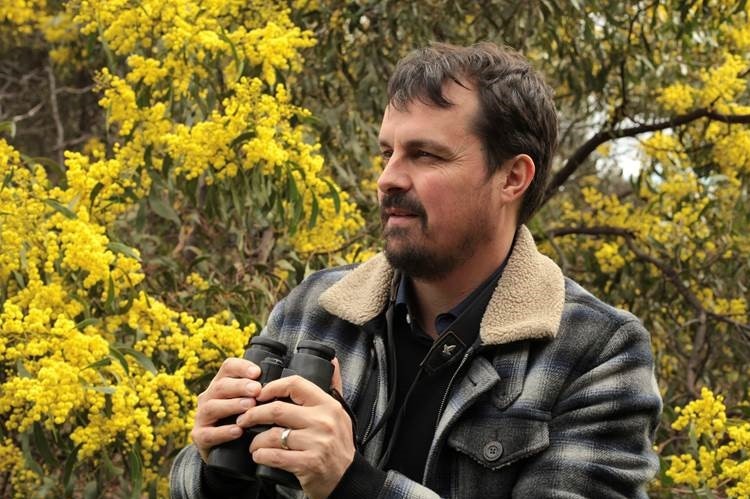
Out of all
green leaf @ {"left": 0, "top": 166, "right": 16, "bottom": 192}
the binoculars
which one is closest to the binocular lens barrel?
the binoculars

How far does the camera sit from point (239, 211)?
416cm

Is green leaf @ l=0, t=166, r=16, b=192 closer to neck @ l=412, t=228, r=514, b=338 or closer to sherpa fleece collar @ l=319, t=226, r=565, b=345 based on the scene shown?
sherpa fleece collar @ l=319, t=226, r=565, b=345

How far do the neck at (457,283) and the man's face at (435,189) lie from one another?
4 centimetres

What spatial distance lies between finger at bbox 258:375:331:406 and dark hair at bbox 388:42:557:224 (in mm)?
623

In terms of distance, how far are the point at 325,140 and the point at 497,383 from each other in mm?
3251

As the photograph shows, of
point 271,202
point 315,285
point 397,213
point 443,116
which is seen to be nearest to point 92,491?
point 271,202

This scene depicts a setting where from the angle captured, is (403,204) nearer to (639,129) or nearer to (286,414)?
(286,414)

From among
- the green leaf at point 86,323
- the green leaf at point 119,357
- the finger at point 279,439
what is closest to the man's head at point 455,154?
the finger at point 279,439

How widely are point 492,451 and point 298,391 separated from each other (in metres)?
0.41

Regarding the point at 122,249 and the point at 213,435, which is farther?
the point at 122,249

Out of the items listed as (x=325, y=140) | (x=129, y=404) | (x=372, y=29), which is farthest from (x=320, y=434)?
(x=372, y=29)

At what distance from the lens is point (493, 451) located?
206 cm

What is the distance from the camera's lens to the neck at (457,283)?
2.26m

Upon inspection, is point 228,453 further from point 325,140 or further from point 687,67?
point 687,67
